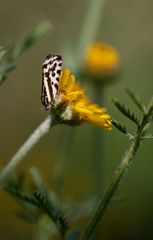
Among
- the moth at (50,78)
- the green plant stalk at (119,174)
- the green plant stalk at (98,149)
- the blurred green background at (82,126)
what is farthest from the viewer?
the blurred green background at (82,126)

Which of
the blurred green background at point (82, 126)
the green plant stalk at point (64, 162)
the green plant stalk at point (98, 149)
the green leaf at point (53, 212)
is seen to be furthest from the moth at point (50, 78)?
the green plant stalk at point (98, 149)

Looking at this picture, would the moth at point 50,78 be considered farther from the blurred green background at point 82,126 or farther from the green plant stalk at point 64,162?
the blurred green background at point 82,126

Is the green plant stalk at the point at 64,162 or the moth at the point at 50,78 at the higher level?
the moth at the point at 50,78

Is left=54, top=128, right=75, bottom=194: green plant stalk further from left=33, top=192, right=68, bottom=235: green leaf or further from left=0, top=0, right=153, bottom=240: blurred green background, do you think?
left=33, top=192, right=68, bottom=235: green leaf

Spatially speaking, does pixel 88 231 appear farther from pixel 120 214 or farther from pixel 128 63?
pixel 128 63

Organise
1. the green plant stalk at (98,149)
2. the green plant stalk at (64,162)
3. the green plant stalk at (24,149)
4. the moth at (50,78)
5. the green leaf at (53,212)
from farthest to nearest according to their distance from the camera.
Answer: the green plant stalk at (98,149)
the green plant stalk at (64,162)
the moth at (50,78)
the green plant stalk at (24,149)
the green leaf at (53,212)

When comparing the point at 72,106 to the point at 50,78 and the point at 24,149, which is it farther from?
the point at 24,149

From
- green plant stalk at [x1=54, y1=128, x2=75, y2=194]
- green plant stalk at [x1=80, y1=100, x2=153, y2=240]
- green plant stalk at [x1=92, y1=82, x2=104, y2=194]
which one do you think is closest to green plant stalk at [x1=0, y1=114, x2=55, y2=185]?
green plant stalk at [x1=80, y1=100, x2=153, y2=240]
